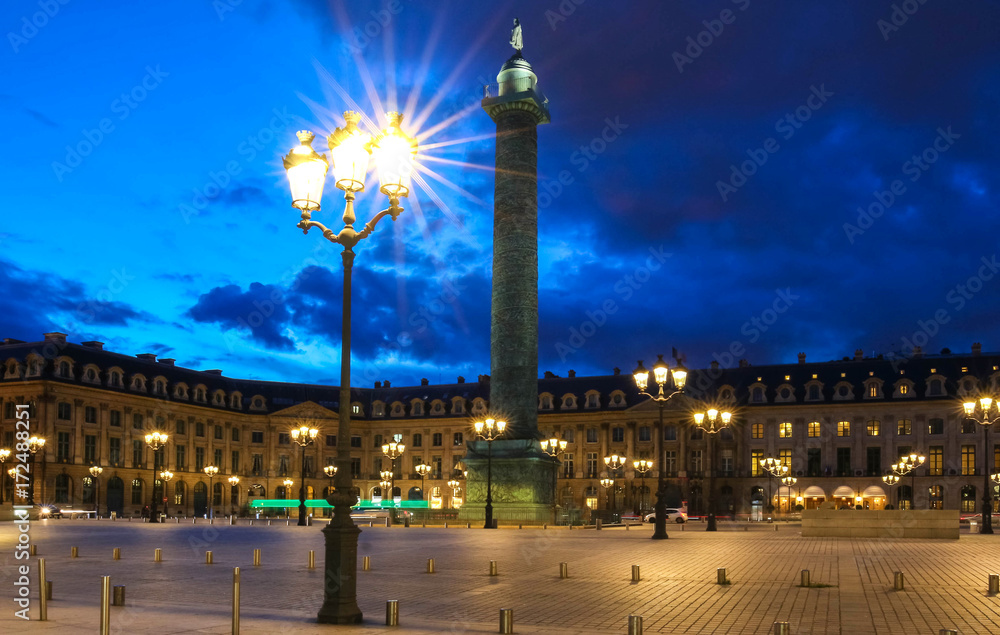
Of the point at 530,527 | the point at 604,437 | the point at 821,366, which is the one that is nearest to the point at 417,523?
the point at 530,527

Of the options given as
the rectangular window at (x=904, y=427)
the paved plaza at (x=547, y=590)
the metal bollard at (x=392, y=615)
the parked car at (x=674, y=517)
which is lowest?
the parked car at (x=674, y=517)

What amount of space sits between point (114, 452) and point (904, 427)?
234 ft

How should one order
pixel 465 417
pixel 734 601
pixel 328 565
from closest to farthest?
pixel 328 565
pixel 734 601
pixel 465 417

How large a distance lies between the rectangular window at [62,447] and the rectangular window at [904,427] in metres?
72.8

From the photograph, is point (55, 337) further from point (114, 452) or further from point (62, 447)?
point (114, 452)

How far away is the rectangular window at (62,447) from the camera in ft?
257

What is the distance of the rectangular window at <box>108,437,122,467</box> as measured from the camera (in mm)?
83625

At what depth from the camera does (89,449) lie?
8169 cm

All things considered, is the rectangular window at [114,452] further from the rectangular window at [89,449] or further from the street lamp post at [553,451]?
the street lamp post at [553,451]

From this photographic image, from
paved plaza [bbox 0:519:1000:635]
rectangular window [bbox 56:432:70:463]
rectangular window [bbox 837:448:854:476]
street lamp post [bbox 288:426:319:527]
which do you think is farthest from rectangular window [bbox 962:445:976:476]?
rectangular window [bbox 56:432:70:463]

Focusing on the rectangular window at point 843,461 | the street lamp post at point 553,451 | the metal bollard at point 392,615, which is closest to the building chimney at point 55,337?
the street lamp post at point 553,451

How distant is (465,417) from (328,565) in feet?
293

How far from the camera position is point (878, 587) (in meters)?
17.1

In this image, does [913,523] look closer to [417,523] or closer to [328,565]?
[417,523]
